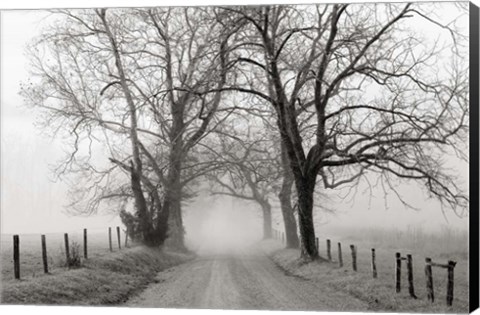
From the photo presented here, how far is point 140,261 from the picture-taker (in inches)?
805

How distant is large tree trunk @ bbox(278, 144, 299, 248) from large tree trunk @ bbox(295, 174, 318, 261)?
1.66ft

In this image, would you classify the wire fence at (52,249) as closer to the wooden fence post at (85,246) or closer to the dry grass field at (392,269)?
the wooden fence post at (85,246)

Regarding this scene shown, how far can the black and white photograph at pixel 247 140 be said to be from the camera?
48.0ft

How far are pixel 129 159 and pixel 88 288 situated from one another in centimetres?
506

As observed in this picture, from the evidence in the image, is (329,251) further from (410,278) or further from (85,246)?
(85,246)

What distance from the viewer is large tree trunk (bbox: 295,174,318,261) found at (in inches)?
767

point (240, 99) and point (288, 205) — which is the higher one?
point (240, 99)

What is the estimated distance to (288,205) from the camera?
22.4 m

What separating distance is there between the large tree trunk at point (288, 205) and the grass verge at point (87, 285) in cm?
482

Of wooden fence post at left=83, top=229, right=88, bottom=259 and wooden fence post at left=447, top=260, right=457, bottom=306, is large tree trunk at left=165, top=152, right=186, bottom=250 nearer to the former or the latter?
wooden fence post at left=83, top=229, right=88, bottom=259

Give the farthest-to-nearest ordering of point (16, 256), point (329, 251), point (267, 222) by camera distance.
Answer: point (267, 222)
point (329, 251)
point (16, 256)

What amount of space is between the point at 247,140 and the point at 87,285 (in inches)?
240

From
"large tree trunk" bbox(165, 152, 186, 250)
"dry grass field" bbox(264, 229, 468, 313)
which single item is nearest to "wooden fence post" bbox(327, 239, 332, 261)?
"dry grass field" bbox(264, 229, 468, 313)

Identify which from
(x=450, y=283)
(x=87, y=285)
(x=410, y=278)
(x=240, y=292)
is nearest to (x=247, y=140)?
(x=240, y=292)
